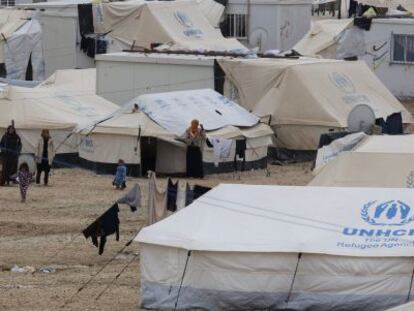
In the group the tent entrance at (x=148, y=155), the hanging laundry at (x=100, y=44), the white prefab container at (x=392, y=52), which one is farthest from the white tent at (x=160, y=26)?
the tent entrance at (x=148, y=155)

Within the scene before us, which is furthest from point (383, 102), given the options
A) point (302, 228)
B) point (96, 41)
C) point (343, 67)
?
point (302, 228)

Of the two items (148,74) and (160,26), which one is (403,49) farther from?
(148,74)

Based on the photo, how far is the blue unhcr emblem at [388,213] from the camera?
19047mm

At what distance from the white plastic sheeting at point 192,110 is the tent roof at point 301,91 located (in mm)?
1282

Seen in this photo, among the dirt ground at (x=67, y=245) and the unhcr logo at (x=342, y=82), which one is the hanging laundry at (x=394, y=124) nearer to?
the unhcr logo at (x=342, y=82)

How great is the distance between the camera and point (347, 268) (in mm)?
18625

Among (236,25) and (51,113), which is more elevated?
(236,25)

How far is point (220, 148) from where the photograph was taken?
32750 millimetres

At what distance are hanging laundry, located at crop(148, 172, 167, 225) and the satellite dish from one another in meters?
9.26

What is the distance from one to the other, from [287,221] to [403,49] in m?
26.4

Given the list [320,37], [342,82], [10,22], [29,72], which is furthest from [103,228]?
[320,37]

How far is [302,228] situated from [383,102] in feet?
60.5

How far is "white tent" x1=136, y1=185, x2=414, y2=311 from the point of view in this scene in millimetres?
18625

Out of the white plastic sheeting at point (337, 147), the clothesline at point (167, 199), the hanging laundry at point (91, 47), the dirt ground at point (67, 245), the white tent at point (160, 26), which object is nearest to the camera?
the dirt ground at point (67, 245)
